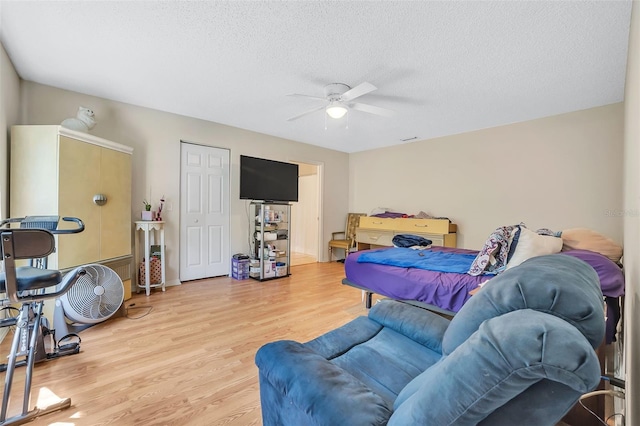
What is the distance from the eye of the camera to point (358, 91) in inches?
104

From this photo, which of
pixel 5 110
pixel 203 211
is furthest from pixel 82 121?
pixel 203 211

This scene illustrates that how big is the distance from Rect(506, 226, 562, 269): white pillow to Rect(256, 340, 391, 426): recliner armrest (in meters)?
1.88

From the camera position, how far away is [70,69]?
2691mm

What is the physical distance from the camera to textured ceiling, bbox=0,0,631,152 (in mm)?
1869

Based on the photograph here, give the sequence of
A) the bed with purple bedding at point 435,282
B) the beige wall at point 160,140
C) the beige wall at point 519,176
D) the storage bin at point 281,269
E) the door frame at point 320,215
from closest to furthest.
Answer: the bed with purple bedding at point 435,282, the beige wall at point 160,140, the beige wall at point 519,176, the storage bin at point 281,269, the door frame at point 320,215

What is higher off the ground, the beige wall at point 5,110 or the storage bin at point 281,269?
the beige wall at point 5,110

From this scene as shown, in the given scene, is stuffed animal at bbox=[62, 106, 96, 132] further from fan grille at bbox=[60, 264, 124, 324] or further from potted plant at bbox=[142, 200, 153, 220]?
fan grille at bbox=[60, 264, 124, 324]

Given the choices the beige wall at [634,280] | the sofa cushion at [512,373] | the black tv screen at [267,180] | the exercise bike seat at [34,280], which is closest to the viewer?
the sofa cushion at [512,373]

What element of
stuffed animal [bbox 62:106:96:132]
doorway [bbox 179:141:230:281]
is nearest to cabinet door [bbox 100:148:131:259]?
stuffed animal [bbox 62:106:96:132]

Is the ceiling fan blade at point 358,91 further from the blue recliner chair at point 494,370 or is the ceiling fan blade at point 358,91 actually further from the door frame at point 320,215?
the door frame at point 320,215

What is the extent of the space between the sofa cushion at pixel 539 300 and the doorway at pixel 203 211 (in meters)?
4.08

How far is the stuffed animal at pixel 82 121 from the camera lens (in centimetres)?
287

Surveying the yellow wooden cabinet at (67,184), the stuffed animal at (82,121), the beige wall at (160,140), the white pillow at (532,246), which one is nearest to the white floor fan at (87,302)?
the yellow wooden cabinet at (67,184)

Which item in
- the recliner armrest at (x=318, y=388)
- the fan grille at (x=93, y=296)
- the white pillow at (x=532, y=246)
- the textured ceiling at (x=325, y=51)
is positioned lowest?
the fan grille at (x=93, y=296)
